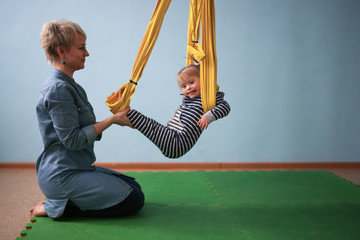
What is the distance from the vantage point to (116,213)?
225cm

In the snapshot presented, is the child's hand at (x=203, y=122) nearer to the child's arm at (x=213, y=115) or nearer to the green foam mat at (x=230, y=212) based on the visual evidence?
the child's arm at (x=213, y=115)

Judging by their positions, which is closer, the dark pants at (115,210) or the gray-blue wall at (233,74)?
the dark pants at (115,210)

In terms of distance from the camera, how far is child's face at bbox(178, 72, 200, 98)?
231 centimetres

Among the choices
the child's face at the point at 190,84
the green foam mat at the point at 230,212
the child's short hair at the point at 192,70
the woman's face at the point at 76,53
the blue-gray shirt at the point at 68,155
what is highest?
the woman's face at the point at 76,53

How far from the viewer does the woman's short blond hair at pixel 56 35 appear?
6.80ft

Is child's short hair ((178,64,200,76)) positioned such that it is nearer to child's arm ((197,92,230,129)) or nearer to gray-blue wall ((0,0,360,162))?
child's arm ((197,92,230,129))

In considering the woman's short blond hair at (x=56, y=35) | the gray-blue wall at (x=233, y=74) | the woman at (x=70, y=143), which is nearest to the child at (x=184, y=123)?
the woman at (x=70, y=143)

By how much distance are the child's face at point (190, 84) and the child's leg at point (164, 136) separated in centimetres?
27

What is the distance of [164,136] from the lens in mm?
2188

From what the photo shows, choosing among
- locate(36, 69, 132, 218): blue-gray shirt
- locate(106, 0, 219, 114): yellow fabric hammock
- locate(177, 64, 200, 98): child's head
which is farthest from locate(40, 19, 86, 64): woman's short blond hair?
locate(177, 64, 200, 98): child's head

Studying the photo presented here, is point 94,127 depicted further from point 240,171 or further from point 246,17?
point 246,17

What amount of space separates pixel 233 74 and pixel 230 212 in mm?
1702

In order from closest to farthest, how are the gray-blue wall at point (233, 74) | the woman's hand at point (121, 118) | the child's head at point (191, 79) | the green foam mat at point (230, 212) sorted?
the green foam mat at point (230, 212)
the woman's hand at point (121, 118)
the child's head at point (191, 79)
the gray-blue wall at point (233, 74)

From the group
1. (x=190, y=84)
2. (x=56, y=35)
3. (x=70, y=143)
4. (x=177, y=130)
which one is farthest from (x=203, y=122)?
(x=56, y=35)
